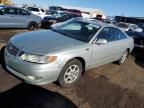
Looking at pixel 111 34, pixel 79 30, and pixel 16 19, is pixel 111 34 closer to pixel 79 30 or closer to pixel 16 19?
pixel 79 30

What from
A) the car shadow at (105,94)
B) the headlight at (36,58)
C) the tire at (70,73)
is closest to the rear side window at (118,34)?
the car shadow at (105,94)

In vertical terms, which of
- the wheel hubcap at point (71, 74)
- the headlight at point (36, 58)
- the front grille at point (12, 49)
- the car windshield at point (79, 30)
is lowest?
the wheel hubcap at point (71, 74)

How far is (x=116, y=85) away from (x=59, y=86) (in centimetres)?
173

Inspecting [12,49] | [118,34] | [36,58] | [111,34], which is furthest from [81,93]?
[118,34]

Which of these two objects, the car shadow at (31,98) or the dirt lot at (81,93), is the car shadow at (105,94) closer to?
the dirt lot at (81,93)

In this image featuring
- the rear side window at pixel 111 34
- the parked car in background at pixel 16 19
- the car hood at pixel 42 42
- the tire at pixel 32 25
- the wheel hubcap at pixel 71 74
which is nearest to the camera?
the car hood at pixel 42 42

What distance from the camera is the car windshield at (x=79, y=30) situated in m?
6.14

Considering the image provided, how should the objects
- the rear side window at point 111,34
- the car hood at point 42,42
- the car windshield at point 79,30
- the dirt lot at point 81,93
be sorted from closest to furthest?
the dirt lot at point 81,93
the car hood at point 42,42
the car windshield at point 79,30
the rear side window at point 111,34

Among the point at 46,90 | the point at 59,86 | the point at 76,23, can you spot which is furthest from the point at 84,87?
the point at 76,23

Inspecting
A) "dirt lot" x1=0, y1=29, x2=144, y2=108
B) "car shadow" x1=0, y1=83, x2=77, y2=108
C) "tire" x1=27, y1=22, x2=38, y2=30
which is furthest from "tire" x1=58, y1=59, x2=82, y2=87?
"tire" x1=27, y1=22, x2=38, y2=30

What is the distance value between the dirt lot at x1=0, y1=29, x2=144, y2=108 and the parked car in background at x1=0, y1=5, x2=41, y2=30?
7599mm

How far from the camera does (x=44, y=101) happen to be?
15.2 feet

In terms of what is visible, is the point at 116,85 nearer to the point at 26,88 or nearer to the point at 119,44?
the point at 119,44

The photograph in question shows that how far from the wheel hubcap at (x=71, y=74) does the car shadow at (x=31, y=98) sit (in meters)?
0.52
